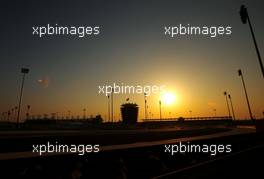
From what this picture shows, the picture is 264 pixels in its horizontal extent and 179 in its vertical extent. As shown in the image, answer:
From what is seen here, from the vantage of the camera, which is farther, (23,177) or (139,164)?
(139,164)

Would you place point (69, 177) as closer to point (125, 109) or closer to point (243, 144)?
point (243, 144)

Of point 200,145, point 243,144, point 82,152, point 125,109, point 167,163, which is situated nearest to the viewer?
point 82,152

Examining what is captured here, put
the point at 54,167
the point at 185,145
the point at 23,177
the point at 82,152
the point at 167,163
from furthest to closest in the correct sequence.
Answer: the point at 185,145
the point at 167,163
the point at 82,152
the point at 54,167
the point at 23,177

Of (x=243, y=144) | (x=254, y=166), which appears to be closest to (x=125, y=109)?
(x=243, y=144)

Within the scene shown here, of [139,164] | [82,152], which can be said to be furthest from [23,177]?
[139,164]

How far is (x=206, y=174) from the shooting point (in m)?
10.9

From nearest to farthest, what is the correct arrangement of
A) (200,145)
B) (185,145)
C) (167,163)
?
1. (167,163)
2. (185,145)
3. (200,145)

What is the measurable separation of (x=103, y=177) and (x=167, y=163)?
542 cm

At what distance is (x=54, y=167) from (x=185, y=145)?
9.78 metres

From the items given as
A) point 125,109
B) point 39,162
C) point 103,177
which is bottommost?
point 103,177

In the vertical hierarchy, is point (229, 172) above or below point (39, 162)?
below

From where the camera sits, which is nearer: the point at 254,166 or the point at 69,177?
the point at 69,177

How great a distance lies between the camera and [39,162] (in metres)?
10.4

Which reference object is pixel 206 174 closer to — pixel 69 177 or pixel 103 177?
pixel 103 177
